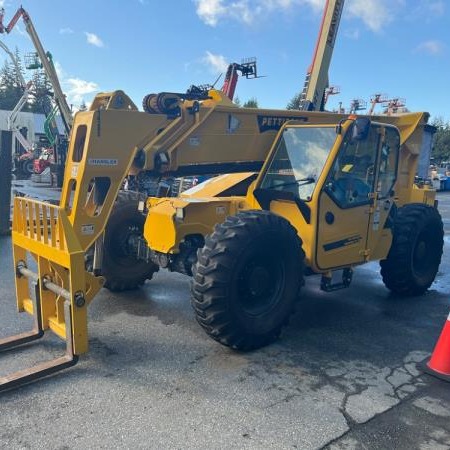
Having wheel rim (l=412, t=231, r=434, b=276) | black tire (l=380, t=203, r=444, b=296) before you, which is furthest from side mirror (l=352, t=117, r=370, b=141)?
wheel rim (l=412, t=231, r=434, b=276)

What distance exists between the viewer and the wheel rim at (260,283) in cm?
427


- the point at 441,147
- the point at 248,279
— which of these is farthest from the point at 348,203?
the point at 441,147

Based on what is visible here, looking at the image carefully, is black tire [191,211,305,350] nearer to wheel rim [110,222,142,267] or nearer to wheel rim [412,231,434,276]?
wheel rim [110,222,142,267]

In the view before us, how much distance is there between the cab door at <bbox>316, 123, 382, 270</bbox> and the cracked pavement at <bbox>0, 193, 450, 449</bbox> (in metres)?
0.80

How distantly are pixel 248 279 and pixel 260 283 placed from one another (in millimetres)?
158

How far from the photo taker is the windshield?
15.9ft

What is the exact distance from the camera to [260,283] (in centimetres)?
438

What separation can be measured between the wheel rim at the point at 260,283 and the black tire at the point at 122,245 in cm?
199

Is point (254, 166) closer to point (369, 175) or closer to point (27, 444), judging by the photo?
point (369, 175)

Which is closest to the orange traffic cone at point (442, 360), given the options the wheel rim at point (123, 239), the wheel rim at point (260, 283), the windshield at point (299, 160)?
the wheel rim at point (260, 283)

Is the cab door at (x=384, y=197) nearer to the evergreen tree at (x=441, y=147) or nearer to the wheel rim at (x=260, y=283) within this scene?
the wheel rim at (x=260, y=283)

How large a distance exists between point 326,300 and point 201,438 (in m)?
3.30

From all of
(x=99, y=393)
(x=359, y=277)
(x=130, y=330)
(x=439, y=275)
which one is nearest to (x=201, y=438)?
(x=99, y=393)

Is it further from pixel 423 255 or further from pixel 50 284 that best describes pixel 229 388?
pixel 423 255
